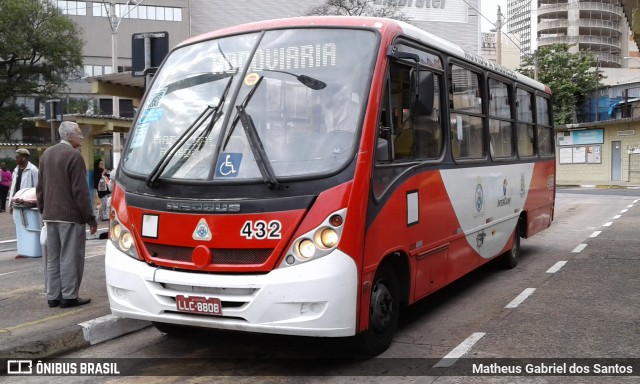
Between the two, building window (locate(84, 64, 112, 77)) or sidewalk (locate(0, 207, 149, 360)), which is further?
building window (locate(84, 64, 112, 77))

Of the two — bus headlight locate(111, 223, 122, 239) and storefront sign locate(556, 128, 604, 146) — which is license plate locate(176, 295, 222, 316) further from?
storefront sign locate(556, 128, 604, 146)

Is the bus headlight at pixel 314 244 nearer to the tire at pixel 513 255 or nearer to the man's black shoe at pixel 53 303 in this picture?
the man's black shoe at pixel 53 303

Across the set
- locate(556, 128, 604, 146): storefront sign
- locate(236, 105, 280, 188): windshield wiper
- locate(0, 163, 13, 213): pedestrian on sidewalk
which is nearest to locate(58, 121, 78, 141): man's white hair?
locate(236, 105, 280, 188): windshield wiper

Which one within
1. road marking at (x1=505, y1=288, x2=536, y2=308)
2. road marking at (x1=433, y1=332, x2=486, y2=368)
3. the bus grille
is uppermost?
the bus grille

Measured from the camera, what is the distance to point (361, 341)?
5141 mm

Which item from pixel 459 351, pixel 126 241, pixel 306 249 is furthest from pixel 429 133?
pixel 126 241

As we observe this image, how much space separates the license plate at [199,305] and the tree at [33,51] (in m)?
43.7

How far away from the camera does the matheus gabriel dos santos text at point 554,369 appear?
199 inches

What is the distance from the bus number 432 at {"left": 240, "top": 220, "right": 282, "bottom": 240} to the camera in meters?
4.72

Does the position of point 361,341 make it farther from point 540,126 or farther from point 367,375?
point 540,126

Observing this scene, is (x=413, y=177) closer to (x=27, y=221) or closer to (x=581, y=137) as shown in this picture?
(x=27, y=221)

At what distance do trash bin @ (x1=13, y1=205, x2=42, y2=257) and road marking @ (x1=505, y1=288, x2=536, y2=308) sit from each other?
22.5 feet

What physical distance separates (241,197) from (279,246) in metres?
0.48

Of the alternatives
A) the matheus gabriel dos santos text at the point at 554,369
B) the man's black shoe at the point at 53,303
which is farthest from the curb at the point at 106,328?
the matheus gabriel dos santos text at the point at 554,369
